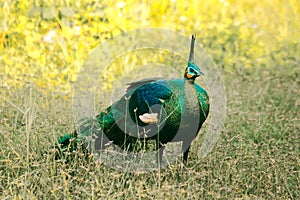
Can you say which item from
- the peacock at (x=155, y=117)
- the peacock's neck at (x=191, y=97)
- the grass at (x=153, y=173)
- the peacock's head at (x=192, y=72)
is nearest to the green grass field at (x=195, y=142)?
the grass at (x=153, y=173)

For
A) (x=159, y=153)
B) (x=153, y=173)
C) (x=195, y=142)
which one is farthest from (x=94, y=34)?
(x=153, y=173)

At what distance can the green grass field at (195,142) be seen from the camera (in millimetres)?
3068

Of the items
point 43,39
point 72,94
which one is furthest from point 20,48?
point 72,94

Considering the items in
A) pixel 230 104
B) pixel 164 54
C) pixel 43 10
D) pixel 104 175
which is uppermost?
Result: pixel 43 10

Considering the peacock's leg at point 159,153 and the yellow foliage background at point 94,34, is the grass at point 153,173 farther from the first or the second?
the yellow foliage background at point 94,34

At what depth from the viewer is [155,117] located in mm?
3229

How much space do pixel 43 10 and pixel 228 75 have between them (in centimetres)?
178

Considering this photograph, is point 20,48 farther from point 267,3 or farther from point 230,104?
point 267,3

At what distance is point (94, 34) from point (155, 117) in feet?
6.59

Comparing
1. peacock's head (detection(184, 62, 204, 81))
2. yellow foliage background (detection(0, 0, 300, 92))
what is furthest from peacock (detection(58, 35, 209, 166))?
yellow foliage background (detection(0, 0, 300, 92))

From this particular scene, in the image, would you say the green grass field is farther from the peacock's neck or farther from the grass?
the peacock's neck

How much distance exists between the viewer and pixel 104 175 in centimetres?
315

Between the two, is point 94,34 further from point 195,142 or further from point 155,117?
point 155,117

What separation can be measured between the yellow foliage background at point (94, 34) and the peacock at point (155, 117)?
97 cm
